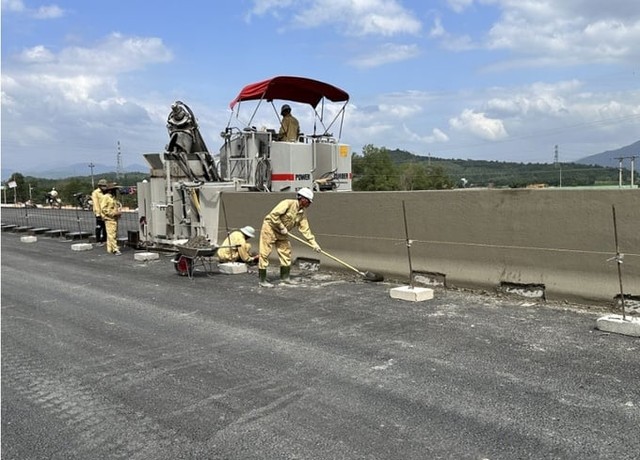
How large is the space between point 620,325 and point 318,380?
3055mm

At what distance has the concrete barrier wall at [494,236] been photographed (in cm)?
628

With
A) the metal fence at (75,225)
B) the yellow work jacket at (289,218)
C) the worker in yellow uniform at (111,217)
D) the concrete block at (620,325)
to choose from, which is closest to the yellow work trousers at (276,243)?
the yellow work jacket at (289,218)

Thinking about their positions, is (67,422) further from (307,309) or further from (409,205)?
(409,205)

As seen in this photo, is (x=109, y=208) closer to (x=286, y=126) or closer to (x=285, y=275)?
(x=286, y=126)

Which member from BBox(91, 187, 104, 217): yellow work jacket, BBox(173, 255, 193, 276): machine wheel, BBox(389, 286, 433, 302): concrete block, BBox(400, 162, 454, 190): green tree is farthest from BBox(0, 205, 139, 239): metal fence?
BBox(400, 162, 454, 190): green tree

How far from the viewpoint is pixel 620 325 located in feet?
17.8

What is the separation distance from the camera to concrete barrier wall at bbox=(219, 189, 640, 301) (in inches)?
247

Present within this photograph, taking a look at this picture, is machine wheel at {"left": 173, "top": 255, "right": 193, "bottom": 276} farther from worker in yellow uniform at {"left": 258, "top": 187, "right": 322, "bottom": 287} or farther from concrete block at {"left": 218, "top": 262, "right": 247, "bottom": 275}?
worker in yellow uniform at {"left": 258, "top": 187, "right": 322, "bottom": 287}

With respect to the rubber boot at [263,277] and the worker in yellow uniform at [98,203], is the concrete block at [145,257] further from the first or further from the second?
the rubber boot at [263,277]

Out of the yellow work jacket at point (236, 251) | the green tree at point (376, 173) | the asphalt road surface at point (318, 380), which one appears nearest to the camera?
the asphalt road surface at point (318, 380)

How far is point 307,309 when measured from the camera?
7.03 m

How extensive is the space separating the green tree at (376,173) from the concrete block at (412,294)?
76.9 feet

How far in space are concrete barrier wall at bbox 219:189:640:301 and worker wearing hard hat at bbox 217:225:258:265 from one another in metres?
1.71

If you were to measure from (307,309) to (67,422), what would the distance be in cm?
355
